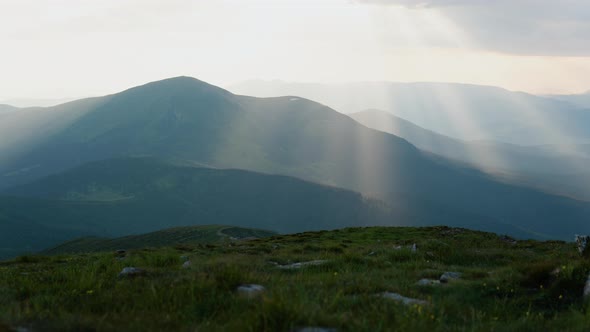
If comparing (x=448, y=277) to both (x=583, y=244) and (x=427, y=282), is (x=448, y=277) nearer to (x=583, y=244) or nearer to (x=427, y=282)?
(x=427, y=282)

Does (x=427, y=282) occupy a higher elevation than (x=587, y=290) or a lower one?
lower

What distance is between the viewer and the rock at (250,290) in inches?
293

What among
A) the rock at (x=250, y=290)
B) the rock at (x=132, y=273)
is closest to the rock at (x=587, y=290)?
the rock at (x=250, y=290)

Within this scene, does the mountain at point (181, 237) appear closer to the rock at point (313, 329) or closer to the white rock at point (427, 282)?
the white rock at point (427, 282)

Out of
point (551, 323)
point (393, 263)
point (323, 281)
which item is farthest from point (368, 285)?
point (393, 263)

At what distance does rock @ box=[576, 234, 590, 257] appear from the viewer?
13307mm

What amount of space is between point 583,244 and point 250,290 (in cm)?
1216

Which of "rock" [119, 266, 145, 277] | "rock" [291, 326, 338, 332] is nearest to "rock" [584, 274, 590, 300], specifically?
"rock" [291, 326, 338, 332]

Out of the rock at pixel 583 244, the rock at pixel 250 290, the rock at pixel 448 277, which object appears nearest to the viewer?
the rock at pixel 250 290

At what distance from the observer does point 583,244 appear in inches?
602

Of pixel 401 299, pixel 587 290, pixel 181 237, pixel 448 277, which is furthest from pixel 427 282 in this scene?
pixel 181 237

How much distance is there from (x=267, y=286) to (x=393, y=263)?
22.5 ft

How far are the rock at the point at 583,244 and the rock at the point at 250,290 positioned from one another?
9.50m

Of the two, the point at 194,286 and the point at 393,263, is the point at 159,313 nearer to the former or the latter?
the point at 194,286
